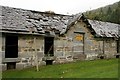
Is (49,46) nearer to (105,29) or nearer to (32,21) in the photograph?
(32,21)

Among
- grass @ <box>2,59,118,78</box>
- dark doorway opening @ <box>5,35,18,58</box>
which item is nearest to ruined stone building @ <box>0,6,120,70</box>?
dark doorway opening @ <box>5,35,18,58</box>

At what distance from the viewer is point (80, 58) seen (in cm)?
2502

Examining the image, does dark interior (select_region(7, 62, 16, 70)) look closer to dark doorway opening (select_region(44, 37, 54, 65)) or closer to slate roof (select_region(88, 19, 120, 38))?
dark doorway opening (select_region(44, 37, 54, 65))

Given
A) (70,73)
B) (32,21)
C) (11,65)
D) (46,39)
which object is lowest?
(70,73)

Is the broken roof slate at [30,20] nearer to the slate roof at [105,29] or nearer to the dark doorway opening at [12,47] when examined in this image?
the dark doorway opening at [12,47]

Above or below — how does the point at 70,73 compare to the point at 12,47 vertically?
below

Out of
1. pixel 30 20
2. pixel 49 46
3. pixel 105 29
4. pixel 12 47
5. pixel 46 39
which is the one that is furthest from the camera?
pixel 105 29

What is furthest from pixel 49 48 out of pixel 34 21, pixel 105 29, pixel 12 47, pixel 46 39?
pixel 105 29

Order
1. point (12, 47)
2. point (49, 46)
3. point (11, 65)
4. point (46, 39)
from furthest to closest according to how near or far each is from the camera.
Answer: point (49, 46)
point (46, 39)
point (12, 47)
point (11, 65)

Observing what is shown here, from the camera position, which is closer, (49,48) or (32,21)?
(32,21)

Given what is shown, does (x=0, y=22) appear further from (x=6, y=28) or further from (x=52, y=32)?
(x=52, y=32)

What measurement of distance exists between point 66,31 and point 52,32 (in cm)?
168

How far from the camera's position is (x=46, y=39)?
22688 mm

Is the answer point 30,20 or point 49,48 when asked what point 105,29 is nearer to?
point 49,48
